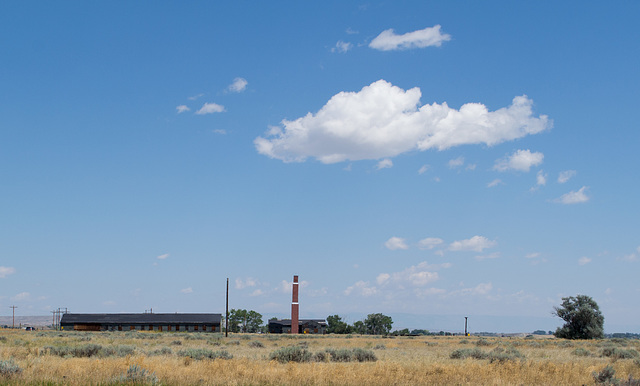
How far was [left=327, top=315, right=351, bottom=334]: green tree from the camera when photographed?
138125 millimetres

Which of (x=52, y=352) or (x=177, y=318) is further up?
(x=52, y=352)

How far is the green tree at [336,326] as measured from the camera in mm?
138125

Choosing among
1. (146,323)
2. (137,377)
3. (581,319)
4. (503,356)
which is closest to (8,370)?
(137,377)

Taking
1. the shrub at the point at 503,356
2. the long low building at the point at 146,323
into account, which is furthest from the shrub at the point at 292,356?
the long low building at the point at 146,323

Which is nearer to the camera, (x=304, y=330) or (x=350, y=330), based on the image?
(x=304, y=330)

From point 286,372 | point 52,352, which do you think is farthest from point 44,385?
point 52,352

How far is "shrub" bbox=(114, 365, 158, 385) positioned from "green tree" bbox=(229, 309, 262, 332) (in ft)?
437

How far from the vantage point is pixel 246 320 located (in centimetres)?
14725

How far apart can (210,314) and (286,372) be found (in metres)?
103

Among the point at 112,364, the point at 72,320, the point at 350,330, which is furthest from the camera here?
the point at 350,330

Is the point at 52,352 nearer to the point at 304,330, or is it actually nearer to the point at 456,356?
the point at 456,356

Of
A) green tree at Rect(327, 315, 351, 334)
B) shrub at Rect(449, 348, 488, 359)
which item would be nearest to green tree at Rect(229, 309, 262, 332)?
green tree at Rect(327, 315, 351, 334)

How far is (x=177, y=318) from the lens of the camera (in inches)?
4350

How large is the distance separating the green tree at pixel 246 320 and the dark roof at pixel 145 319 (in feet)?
107
